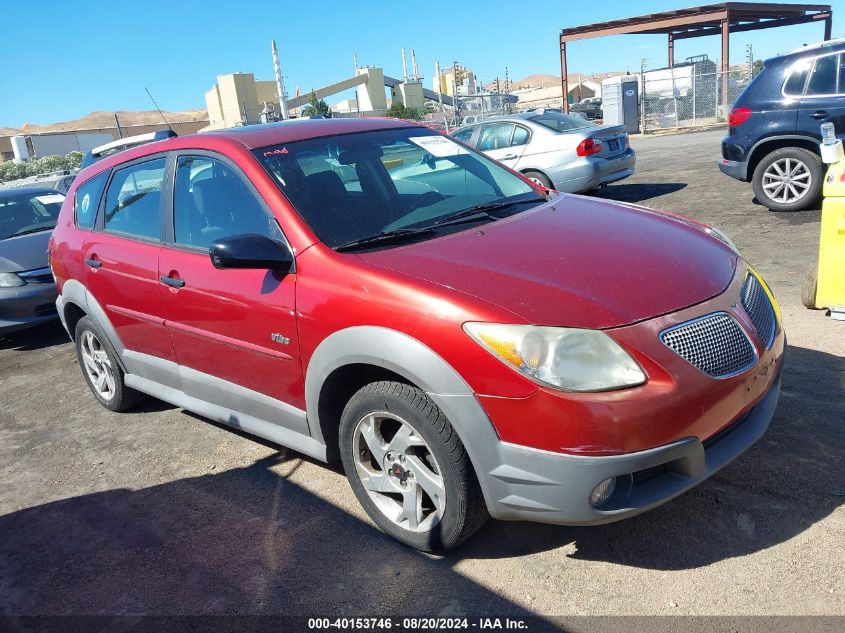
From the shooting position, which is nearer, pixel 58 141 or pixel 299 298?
pixel 299 298

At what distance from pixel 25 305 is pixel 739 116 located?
8.30 m

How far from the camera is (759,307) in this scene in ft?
10.0

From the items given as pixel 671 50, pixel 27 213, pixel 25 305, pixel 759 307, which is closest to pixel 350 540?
pixel 759 307

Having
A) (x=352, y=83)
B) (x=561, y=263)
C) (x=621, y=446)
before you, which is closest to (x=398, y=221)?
(x=561, y=263)

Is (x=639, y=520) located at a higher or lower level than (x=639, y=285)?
lower

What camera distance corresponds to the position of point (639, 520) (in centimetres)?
303

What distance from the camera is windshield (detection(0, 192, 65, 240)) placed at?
27.2 feet

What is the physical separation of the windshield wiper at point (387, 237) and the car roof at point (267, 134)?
2.83 ft

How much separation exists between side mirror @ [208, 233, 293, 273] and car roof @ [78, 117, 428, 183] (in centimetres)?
71

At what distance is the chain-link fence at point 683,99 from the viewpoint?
2583 centimetres

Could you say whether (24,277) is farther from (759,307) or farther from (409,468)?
(759,307)

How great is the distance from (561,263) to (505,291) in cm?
36

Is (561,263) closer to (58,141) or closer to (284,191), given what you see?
(284,191)

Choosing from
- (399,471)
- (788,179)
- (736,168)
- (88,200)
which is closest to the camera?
(399,471)
